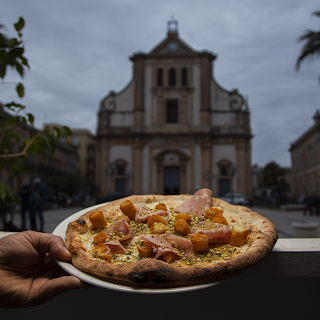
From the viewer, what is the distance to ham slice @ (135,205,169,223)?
5.89ft

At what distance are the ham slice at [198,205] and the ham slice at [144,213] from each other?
0.43 ft

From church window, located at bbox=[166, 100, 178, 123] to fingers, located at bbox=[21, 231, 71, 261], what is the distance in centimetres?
3019

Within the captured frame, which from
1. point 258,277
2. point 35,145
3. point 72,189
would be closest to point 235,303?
point 258,277

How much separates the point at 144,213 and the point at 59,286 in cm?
65

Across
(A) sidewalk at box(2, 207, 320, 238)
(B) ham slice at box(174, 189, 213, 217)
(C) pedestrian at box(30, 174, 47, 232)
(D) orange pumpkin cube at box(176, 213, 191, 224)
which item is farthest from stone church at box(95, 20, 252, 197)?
(D) orange pumpkin cube at box(176, 213, 191, 224)

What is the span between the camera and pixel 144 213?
1.85m

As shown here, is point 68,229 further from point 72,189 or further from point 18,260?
point 72,189

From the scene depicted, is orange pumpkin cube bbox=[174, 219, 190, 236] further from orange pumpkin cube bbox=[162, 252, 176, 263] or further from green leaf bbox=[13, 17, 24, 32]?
green leaf bbox=[13, 17, 24, 32]

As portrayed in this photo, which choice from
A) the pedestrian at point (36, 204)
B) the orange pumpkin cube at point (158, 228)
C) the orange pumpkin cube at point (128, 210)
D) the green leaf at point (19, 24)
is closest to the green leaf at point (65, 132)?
the green leaf at point (19, 24)

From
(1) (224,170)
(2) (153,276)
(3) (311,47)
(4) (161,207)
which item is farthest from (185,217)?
(1) (224,170)

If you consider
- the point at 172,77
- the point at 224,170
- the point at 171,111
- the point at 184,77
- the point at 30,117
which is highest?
the point at 172,77

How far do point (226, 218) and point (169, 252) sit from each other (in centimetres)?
54

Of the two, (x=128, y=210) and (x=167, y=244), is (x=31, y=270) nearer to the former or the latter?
(x=128, y=210)

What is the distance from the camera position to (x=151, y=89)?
30.9 metres
